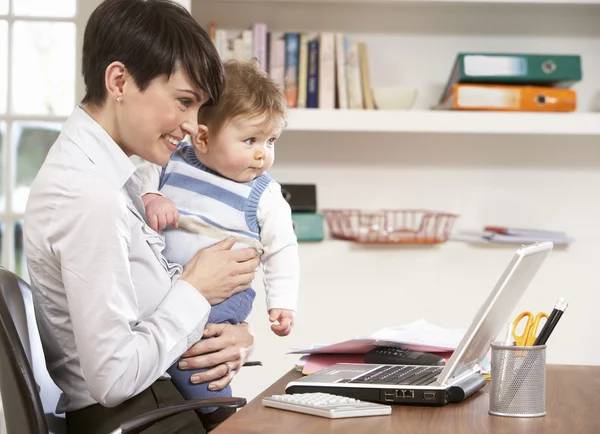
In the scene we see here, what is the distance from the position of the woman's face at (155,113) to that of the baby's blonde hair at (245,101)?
0.84 ft

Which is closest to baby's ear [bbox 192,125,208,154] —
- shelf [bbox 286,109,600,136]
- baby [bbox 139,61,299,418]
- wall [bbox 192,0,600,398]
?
baby [bbox 139,61,299,418]

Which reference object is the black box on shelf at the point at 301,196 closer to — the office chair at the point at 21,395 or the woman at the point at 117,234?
the woman at the point at 117,234

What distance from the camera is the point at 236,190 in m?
1.82

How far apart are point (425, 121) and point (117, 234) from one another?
6.80 ft

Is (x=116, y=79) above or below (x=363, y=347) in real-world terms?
above

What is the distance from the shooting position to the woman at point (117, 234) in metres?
1.34

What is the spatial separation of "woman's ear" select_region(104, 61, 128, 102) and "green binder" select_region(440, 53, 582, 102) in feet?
6.50

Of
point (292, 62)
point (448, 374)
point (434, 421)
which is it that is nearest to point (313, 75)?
point (292, 62)

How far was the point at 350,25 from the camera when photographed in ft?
11.5

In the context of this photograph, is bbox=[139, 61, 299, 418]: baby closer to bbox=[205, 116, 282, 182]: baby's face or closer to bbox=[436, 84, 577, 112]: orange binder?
bbox=[205, 116, 282, 182]: baby's face

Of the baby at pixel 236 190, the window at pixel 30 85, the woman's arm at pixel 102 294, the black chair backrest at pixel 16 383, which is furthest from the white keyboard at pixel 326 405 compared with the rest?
the window at pixel 30 85

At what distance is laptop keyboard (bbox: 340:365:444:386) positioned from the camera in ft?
4.39

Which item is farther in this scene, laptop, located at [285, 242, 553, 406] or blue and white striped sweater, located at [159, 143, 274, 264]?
blue and white striped sweater, located at [159, 143, 274, 264]

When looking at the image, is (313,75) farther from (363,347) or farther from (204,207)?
(363,347)
